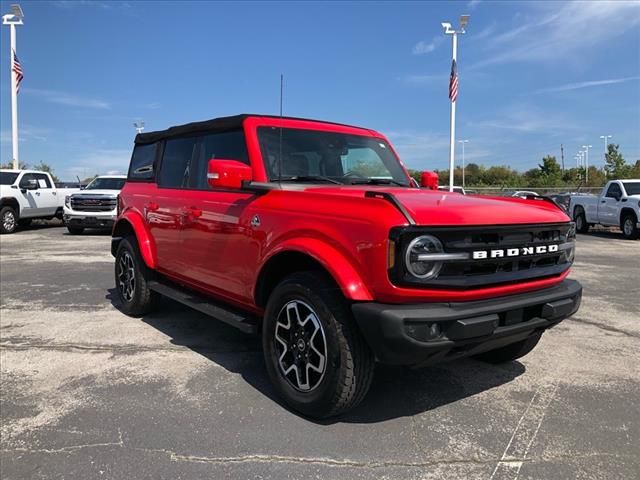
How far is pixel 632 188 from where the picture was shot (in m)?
17.0

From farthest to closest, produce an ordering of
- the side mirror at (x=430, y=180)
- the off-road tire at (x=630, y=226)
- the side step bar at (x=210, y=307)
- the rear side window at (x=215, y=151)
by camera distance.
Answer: the off-road tire at (x=630, y=226)
the side mirror at (x=430, y=180)
the rear side window at (x=215, y=151)
the side step bar at (x=210, y=307)

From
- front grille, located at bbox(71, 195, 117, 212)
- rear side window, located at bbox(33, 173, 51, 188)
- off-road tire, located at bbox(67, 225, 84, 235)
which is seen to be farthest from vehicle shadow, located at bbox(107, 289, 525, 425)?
rear side window, located at bbox(33, 173, 51, 188)

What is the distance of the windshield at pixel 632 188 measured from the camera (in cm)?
1684

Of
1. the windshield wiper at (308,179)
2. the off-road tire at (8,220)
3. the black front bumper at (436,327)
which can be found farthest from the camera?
the off-road tire at (8,220)

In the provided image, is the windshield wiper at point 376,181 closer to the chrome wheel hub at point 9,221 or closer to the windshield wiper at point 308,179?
the windshield wiper at point 308,179

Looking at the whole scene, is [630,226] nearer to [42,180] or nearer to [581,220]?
[581,220]

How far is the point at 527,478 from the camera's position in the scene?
108 inches

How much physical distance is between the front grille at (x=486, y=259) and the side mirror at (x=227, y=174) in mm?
1367

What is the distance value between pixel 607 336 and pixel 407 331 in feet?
11.6

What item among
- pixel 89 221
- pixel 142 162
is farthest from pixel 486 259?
pixel 89 221

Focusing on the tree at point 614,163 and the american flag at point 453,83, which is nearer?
the american flag at point 453,83

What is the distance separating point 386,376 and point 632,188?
16156 millimetres

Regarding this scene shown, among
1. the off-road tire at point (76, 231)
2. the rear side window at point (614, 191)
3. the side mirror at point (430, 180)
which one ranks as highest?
the rear side window at point (614, 191)

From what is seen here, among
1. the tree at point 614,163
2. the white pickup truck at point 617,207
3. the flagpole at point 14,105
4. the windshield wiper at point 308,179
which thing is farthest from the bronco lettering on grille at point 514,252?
the tree at point 614,163
